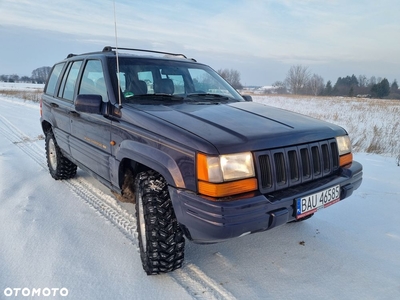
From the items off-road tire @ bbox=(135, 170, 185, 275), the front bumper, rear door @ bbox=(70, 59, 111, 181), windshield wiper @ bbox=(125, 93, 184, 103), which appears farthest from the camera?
rear door @ bbox=(70, 59, 111, 181)

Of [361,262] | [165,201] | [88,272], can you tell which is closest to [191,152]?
[165,201]

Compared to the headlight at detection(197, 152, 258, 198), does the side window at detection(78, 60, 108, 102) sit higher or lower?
higher

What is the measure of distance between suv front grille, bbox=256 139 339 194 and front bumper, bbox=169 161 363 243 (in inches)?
3.0

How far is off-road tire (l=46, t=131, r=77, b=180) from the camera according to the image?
14.3ft

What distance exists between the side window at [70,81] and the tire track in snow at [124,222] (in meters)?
1.22

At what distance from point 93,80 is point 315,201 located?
247cm

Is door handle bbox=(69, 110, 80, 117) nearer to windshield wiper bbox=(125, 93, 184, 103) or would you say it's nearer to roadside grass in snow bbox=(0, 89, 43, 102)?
windshield wiper bbox=(125, 93, 184, 103)

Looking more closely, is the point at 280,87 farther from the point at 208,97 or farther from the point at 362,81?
the point at 208,97

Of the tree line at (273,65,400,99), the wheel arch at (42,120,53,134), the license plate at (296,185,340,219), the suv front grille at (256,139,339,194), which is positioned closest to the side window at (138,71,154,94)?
the suv front grille at (256,139,339,194)

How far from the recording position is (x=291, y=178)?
216cm

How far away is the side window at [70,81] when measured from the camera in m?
3.68

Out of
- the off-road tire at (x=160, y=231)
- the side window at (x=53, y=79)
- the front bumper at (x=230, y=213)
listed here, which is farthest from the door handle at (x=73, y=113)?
the front bumper at (x=230, y=213)

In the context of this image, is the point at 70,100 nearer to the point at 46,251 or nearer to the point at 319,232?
the point at 46,251

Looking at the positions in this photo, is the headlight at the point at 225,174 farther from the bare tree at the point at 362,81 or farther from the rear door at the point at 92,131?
the bare tree at the point at 362,81
